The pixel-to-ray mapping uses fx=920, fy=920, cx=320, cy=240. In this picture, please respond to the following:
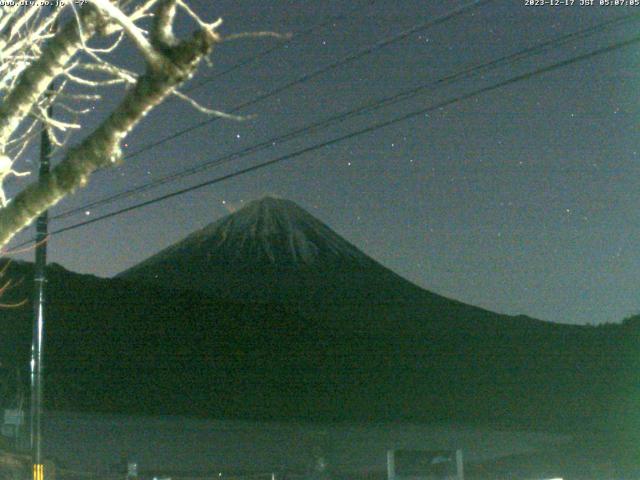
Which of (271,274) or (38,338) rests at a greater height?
(271,274)

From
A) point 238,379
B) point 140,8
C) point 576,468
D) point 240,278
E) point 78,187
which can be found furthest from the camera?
point 240,278

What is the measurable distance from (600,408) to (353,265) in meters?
139

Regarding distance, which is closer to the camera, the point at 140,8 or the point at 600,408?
the point at 140,8

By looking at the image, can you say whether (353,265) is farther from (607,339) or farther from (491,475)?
(491,475)

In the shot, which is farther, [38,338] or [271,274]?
[271,274]

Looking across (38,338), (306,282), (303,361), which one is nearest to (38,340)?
(38,338)

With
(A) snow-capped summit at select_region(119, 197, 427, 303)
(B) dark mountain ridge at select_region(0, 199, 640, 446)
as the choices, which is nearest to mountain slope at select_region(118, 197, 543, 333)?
(A) snow-capped summit at select_region(119, 197, 427, 303)

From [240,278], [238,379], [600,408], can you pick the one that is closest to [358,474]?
[600,408]

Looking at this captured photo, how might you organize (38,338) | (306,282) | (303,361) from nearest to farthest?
(38,338)
(303,361)
(306,282)

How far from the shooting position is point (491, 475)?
27.1 m

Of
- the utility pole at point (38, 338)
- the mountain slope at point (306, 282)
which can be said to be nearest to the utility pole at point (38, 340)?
the utility pole at point (38, 338)

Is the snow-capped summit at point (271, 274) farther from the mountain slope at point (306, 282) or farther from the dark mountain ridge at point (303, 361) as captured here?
the dark mountain ridge at point (303, 361)

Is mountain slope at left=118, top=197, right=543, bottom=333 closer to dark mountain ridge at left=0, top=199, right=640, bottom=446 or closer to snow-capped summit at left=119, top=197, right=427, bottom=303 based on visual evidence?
snow-capped summit at left=119, top=197, right=427, bottom=303

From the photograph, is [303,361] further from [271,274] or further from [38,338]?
[271,274]
